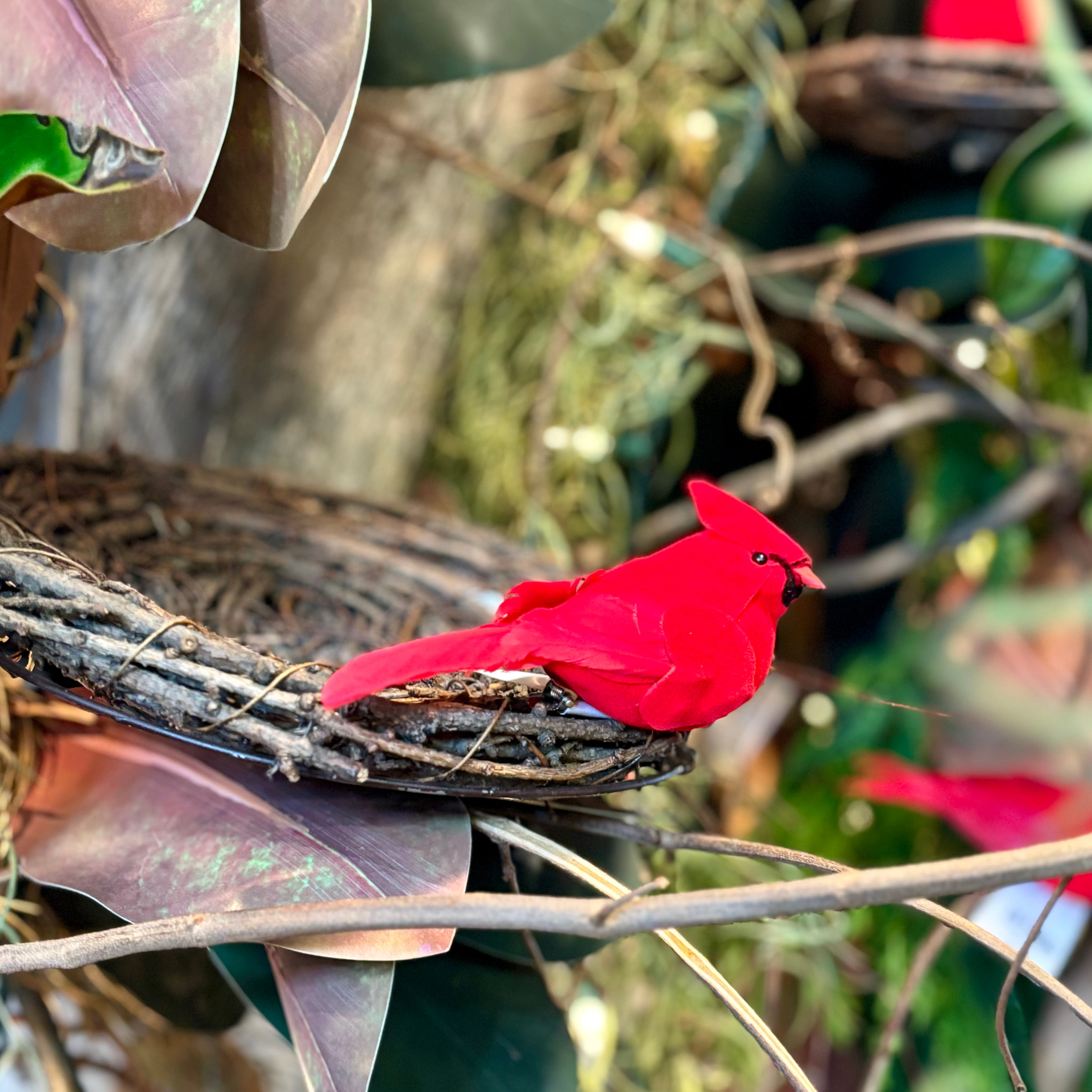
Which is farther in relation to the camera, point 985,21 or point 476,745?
point 985,21

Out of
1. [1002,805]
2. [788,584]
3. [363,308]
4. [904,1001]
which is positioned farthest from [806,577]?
[363,308]

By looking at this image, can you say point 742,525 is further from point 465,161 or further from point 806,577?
point 465,161

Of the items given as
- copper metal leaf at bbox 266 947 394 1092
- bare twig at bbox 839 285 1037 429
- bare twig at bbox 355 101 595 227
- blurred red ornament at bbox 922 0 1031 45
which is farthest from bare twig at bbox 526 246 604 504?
copper metal leaf at bbox 266 947 394 1092

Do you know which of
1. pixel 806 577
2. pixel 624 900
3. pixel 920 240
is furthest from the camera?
pixel 920 240

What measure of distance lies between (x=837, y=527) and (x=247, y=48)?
0.86 meters

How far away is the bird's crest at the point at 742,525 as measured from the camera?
1.29ft

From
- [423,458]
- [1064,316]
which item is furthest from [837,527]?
[423,458]

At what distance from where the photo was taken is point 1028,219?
73cm

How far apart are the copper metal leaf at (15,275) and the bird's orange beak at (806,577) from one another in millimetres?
375

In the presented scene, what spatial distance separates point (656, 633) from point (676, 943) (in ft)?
0.41

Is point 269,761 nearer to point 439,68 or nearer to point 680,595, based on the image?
point 680,595

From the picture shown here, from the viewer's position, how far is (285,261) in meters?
0.83

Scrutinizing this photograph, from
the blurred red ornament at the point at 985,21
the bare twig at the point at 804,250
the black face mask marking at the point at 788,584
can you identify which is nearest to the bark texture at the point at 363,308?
the bare twig at the point at 804,250

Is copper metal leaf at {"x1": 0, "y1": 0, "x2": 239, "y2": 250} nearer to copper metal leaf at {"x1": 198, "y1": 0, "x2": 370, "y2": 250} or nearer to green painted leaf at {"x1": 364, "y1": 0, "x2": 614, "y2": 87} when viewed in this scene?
copper metal leaf at {"x1": 198, "y1": 0, "x2": 370, "y2": 250}
